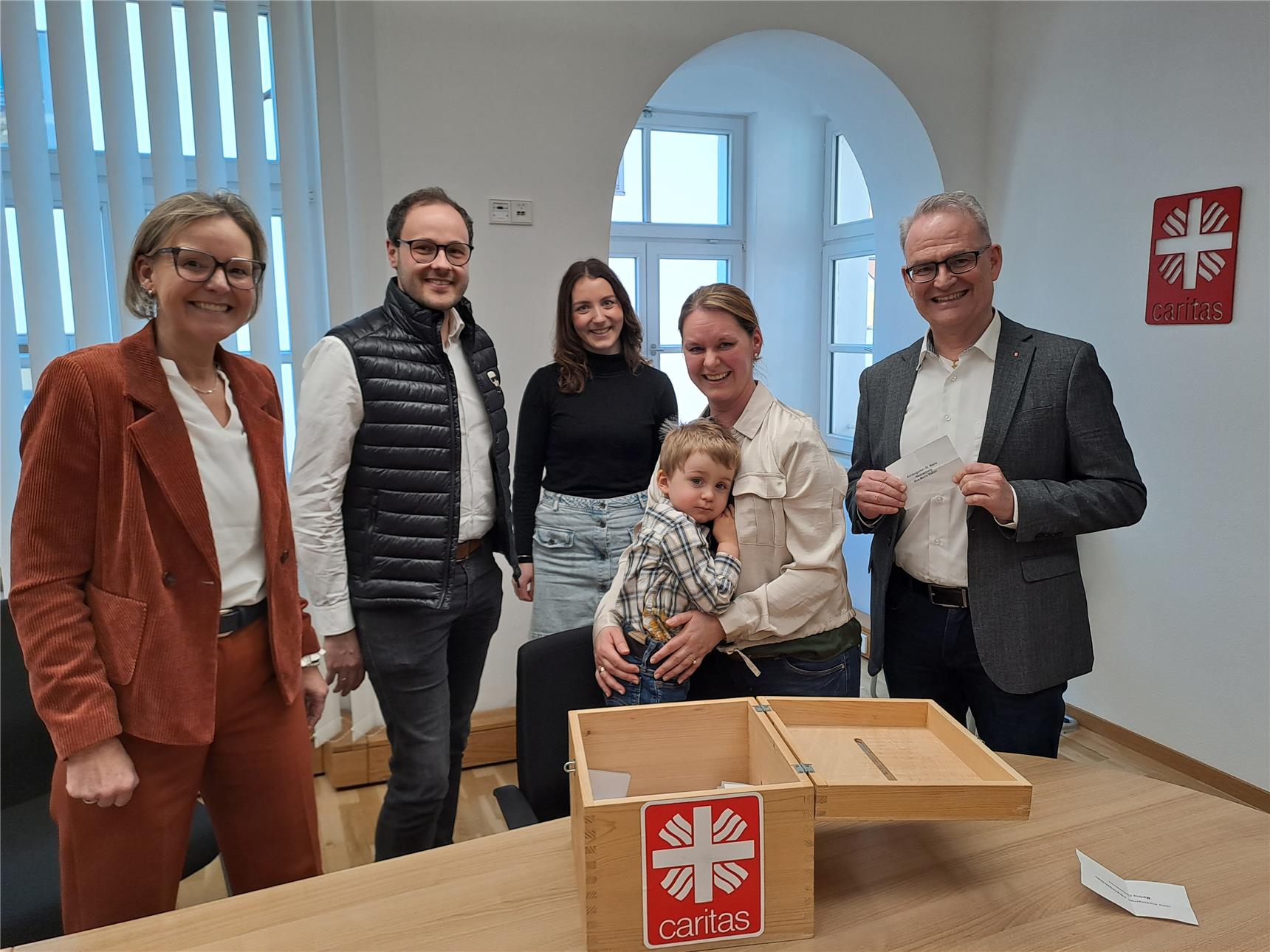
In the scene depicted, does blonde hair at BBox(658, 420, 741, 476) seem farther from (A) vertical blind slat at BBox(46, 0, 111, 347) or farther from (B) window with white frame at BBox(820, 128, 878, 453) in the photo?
(B) window with white frame at BBox(820, 128, 878, 453)

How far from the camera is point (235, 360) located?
157 centimetres

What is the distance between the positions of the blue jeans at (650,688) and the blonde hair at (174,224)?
0.93 meters

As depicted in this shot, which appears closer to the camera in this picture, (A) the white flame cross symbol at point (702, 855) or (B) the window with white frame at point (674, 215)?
(A) the white flame cross symbol at point (702, 855)

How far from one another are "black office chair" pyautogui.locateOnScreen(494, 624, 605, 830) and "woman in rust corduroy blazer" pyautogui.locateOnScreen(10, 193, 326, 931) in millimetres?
425

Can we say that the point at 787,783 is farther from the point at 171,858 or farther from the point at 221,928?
the point at 171,858

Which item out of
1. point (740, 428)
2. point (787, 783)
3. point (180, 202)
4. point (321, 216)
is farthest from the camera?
point (321, 216)

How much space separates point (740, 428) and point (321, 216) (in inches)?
76.3

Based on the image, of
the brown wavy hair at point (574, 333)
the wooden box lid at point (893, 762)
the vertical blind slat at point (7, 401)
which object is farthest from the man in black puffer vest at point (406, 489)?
the vertical blind slat at point (7, 401)

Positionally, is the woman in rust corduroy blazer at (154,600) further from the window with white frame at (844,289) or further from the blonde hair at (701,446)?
the window with white frame at (844,289)

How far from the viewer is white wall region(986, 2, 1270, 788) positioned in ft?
8.96

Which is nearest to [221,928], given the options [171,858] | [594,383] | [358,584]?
[171,858]

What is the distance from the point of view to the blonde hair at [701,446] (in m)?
1.63

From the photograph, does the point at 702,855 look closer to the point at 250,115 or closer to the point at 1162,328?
the point at 250,115

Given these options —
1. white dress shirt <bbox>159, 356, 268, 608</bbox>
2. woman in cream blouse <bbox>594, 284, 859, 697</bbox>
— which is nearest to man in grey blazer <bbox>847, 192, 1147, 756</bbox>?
woman in cream blouse <bbox>594, 284, 859, 697</bbox>
